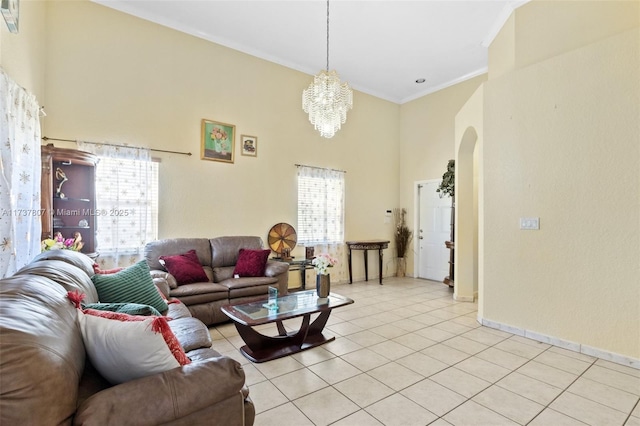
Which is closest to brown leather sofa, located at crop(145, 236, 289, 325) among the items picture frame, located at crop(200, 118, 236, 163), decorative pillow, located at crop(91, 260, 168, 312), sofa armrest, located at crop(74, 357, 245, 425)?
decorative pillow, located at crop(91, 260, 168, 312)

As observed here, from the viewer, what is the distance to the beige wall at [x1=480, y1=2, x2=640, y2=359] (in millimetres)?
2686

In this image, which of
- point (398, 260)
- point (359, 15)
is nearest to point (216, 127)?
point (359, 15)

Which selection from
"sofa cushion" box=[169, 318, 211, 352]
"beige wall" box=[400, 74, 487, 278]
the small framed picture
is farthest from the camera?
"beige wall" box=[400, 74, 487, 278]

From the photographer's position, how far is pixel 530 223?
326 centimetres

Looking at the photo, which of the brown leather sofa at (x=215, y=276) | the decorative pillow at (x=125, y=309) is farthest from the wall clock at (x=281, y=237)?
the decorative pillow at (x=125, y=309)

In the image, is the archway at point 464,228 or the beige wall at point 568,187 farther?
the archway at point 464,228

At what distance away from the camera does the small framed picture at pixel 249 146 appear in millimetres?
4820

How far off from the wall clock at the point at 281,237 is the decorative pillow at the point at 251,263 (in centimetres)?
73

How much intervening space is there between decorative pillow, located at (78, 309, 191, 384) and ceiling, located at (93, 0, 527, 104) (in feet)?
12.7

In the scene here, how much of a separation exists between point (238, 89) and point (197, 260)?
266cm

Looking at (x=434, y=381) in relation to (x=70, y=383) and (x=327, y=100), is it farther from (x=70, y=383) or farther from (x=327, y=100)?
(x=327, y=100)

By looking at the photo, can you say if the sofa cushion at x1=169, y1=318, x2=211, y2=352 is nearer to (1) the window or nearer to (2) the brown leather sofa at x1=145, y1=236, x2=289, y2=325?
(2) the brown leather sofa at x1=145, y1=236, x2=289, y2=325

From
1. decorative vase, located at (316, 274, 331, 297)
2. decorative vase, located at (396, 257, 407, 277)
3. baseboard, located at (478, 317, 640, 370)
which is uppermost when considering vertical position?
decorative vase, located at (316, 274, 331, 297)

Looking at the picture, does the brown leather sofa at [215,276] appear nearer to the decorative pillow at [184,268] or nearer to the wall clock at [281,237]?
the decorative pillow at [184,268]
